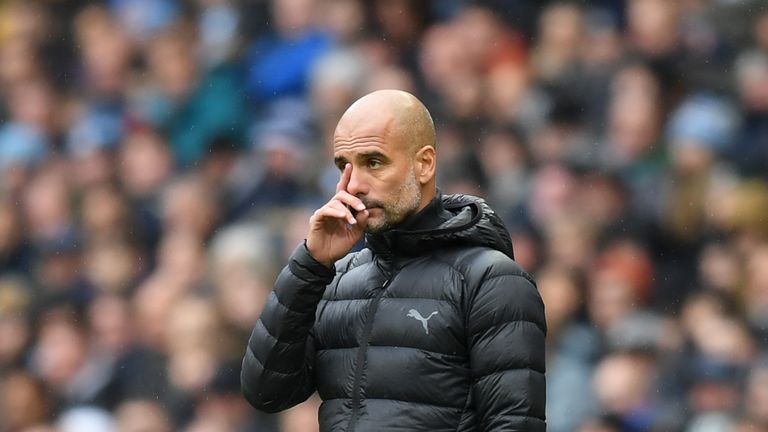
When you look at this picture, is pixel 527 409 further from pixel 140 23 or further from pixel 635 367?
pixel 140 23

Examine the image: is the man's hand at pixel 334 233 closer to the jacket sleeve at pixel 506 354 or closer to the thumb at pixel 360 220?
the thumb at pixel 360 220

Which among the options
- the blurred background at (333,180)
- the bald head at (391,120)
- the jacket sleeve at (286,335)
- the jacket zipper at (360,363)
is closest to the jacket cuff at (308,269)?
the jacket sleeve at (286,335)

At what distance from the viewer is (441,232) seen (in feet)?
9.21

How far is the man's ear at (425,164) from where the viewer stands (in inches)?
112

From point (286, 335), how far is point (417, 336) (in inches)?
10.3

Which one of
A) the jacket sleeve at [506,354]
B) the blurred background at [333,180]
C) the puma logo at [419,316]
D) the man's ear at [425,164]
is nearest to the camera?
the jacket sleeve at [506,354]

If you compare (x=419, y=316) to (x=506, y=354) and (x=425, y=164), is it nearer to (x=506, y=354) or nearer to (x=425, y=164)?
(x=506, y=354)

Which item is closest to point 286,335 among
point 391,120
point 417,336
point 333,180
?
point 417,336

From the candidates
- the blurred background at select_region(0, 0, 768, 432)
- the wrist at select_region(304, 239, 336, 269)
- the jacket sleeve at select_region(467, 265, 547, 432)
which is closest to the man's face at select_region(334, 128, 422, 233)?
the wrist at select_region(304, 239, 336, 269)

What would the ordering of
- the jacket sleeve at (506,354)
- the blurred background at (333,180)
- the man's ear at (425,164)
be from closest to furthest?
the jacket sleeve at (506,354), the man's ear at (425,164), the blurred background at (333,180)

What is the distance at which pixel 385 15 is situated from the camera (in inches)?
279

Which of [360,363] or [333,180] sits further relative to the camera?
[333,180]

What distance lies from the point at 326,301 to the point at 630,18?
3515 millimetres

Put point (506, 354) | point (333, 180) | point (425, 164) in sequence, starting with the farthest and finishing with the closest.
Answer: point (333, 180) → point (425, 164) → point (506, 354)
